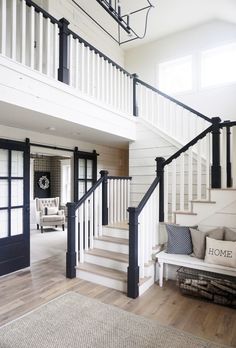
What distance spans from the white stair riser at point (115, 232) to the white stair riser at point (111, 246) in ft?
0.80

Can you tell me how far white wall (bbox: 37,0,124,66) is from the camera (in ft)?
16.5

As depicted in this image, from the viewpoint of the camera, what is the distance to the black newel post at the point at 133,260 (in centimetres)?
314

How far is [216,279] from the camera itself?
10.1ft

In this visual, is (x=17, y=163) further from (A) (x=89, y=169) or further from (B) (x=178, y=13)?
(B) (x=178, y=13)

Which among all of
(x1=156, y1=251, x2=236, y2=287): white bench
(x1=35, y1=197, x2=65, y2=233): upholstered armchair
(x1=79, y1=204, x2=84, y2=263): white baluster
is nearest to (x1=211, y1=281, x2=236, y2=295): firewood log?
(x1=156, y1=251, x2=236, y2=287): white bench

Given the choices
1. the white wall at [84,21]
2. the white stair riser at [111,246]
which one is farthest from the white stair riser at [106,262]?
the white wall at [84,21]

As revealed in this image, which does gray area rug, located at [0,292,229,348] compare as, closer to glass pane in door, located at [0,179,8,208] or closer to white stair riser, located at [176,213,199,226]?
white stair riser, located at [176,213,199,226]

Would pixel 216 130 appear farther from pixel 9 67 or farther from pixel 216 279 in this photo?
pixel 9 67

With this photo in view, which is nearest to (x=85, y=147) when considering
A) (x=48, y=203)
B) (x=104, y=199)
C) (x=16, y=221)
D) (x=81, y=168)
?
(x=81, y=168)

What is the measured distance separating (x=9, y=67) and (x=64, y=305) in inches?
110

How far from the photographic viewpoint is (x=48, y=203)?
8781mm

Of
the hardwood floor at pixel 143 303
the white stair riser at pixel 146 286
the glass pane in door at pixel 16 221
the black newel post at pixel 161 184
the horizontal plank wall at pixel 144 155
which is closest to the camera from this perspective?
the hardwood floor at pixel 143 303

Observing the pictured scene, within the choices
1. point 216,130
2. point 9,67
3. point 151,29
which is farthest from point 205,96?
point 9,67

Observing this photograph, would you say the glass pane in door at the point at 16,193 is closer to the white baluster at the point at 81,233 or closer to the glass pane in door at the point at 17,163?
the glass pane in door at the point at 17,163
